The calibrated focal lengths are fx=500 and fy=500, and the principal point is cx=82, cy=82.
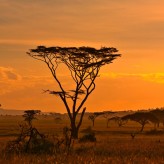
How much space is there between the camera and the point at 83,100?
5506cm

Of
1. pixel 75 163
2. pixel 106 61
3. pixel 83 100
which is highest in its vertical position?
pixel 106 61

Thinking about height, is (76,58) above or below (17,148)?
above

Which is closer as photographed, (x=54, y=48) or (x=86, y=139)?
(x=86, y=139)

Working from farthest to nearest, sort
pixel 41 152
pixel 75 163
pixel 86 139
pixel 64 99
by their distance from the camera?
pixel 64 99, pixel 86 139, pixel 41 152, pixel 75 163

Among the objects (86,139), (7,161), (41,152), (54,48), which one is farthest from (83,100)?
(7,161)

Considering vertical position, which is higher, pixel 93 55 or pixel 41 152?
pixel 93 55

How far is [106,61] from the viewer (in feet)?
182

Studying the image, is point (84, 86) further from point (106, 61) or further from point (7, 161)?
point (7, 161)

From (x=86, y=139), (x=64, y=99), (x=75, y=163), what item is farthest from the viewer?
(x=64, y=99)

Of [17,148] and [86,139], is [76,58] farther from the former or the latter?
[17,148]

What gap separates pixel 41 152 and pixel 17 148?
1.00 meters

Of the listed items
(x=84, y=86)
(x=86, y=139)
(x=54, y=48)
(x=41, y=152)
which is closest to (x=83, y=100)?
(x=84, y=86)

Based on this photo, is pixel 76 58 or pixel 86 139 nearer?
pixel 86 139

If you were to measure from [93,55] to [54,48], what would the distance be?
14.6 ft
